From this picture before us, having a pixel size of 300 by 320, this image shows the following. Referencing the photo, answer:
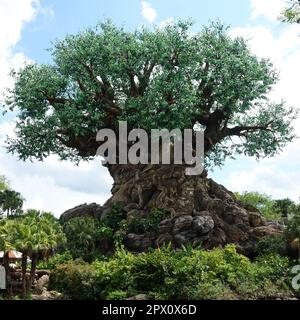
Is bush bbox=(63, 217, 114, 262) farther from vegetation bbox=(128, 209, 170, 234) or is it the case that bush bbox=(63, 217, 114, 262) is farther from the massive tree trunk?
the massive tree trunk

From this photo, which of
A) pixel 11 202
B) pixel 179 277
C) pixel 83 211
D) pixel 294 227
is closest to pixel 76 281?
pixel 179 277

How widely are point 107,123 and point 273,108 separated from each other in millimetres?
10999

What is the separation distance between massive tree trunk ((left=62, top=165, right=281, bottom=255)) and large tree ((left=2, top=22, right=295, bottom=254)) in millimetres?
84

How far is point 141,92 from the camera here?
3734 cm

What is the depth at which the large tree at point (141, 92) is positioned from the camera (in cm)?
3519

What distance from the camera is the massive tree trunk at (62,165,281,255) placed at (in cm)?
3288

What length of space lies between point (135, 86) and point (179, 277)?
1749 cm

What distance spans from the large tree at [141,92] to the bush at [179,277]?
10740 mm

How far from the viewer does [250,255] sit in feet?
108

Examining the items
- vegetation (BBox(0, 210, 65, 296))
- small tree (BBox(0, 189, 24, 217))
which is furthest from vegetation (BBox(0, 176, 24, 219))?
vegetation (BBox(0, 210, 65, 296))

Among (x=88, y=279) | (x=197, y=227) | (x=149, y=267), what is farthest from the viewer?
(x=197, y=227)

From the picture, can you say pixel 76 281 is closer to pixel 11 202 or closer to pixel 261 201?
pixel 11 202
